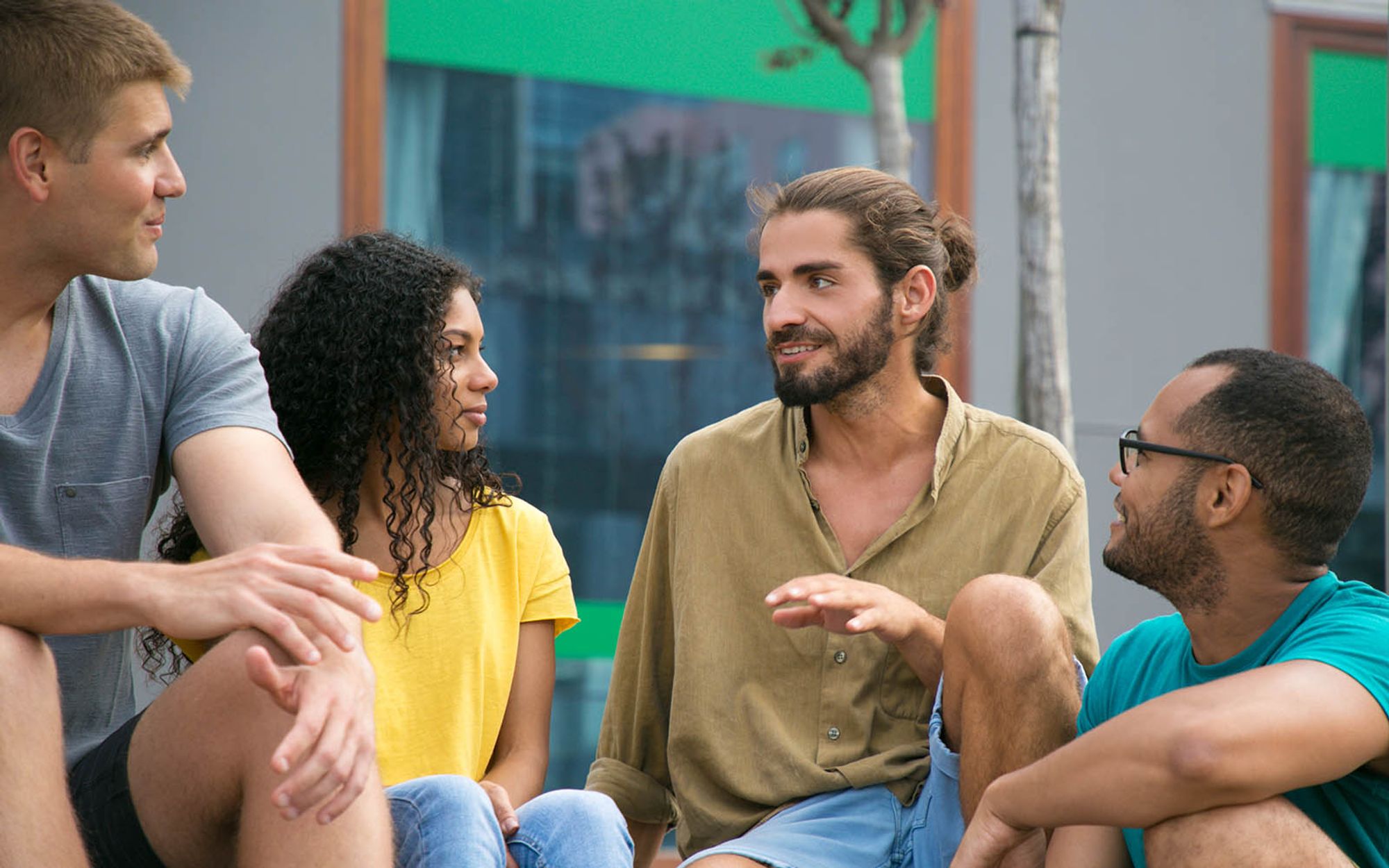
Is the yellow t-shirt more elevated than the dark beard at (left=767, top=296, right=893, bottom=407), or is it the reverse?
the dark beard at (left=767, top=296, right=893, bottom=407)

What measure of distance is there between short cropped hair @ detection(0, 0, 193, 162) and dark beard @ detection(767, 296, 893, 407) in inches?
57.4

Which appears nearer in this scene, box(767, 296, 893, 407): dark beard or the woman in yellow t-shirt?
the woman in yellow t-shirt

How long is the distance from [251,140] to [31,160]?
321 centimetres

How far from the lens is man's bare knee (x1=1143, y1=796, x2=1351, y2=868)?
2.20 m

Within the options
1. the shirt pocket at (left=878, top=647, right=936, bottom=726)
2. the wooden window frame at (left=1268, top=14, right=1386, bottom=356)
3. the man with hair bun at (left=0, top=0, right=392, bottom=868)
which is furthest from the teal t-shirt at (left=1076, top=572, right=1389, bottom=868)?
the wooden window frame at (left=1268, top=14, right=1386, bottom=356)

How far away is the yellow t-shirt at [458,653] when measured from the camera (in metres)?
2.90

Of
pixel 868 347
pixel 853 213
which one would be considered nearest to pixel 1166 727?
pixel 868 347

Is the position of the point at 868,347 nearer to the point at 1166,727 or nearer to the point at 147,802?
the point at 1166,727

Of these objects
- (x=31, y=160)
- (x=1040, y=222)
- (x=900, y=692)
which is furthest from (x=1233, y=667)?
(x=1040, y=222)

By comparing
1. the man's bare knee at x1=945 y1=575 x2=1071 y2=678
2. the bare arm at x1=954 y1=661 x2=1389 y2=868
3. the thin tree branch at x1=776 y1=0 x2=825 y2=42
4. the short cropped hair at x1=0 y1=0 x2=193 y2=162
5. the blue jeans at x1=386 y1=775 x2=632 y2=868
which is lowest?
the blue jeans at x1=386 y1=775 x2=632 y2=868

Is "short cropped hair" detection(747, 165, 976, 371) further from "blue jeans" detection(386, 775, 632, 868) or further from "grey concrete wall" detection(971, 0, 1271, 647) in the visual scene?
"grey concrete wall" detection(971, 0, 1271, 647)

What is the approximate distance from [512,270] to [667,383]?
74 centimetres

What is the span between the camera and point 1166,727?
226 centimetres

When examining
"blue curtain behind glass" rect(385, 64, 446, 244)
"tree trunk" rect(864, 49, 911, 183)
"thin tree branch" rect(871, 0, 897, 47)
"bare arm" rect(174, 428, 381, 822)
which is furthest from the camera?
"blue curtain behind glass" rect(385, 64, 446, 244)
